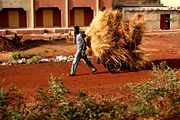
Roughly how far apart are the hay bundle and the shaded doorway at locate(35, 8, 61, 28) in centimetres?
1777

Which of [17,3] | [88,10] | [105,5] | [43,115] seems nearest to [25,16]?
[17,3]

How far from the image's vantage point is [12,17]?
80.7 ft

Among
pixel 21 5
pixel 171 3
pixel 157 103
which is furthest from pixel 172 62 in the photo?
pixel 171 3

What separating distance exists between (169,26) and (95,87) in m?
22.1

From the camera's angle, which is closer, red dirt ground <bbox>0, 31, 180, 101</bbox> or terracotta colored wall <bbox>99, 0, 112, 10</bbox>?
red dirt ground <bbox>0, 31, 180, 101</bbox>

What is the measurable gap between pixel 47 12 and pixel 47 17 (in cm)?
48

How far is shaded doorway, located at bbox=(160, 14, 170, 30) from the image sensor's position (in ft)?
86.0

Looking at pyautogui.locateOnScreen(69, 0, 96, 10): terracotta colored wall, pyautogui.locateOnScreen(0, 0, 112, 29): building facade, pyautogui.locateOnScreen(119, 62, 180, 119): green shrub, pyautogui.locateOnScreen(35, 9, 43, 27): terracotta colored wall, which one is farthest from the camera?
pyautogui.locateOnScreen(35, 9, 43, 27): terracotta colored wall

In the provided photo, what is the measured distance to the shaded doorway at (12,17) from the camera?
80.2 feet

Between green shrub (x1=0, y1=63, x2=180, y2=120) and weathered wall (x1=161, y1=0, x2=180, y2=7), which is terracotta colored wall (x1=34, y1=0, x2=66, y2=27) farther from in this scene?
green shrub (x1=0, y1=63, x2=180, y2=120)

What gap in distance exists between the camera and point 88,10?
85.1 ft

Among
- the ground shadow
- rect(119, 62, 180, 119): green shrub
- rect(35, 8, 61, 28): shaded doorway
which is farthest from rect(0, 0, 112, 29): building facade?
rect(119, 62, 180, 119): green shrub

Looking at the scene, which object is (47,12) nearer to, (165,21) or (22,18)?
(22,18)

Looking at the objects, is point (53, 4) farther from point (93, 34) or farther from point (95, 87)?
point (95, 87)
